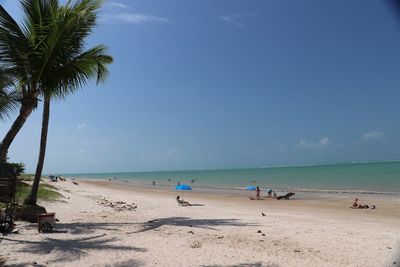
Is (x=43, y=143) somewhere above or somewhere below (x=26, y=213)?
above

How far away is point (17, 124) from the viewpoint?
8812 mm

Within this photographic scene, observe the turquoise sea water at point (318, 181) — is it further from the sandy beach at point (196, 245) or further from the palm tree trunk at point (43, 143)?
the palm tree trunk at point (43, 143)

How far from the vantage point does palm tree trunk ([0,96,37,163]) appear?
8484 millimetres

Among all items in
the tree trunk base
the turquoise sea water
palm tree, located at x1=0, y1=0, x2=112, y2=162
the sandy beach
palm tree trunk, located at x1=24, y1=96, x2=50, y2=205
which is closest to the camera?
the sandy beach

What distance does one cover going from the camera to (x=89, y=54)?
36.5ft

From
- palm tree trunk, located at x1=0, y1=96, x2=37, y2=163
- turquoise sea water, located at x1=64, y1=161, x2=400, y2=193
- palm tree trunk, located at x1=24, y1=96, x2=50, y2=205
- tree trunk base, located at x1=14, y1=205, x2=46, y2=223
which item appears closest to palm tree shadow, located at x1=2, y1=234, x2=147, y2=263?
palm tree trunk, located at x1=0, y1=96, x2=37, y2=163

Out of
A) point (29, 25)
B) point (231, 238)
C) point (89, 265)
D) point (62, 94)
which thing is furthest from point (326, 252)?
point (29, 25)

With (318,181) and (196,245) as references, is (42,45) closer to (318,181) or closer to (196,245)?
(196,245)

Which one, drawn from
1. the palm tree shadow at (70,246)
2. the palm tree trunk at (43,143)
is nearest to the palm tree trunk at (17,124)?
the palm tree shadow at (70,246)

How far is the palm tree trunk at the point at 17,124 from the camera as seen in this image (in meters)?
8.48

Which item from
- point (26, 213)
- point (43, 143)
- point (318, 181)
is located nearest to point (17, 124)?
point (26, 213)

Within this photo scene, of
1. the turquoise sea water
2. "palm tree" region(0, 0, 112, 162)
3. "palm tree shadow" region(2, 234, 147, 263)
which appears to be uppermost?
"palm tree" region(0, 0, 112, 162)

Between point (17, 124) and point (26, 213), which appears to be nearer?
point (17, 124)

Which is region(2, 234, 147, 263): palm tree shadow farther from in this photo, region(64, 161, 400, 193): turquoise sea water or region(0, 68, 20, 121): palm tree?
region(64, 161, 400, 193): turquoise sea water
